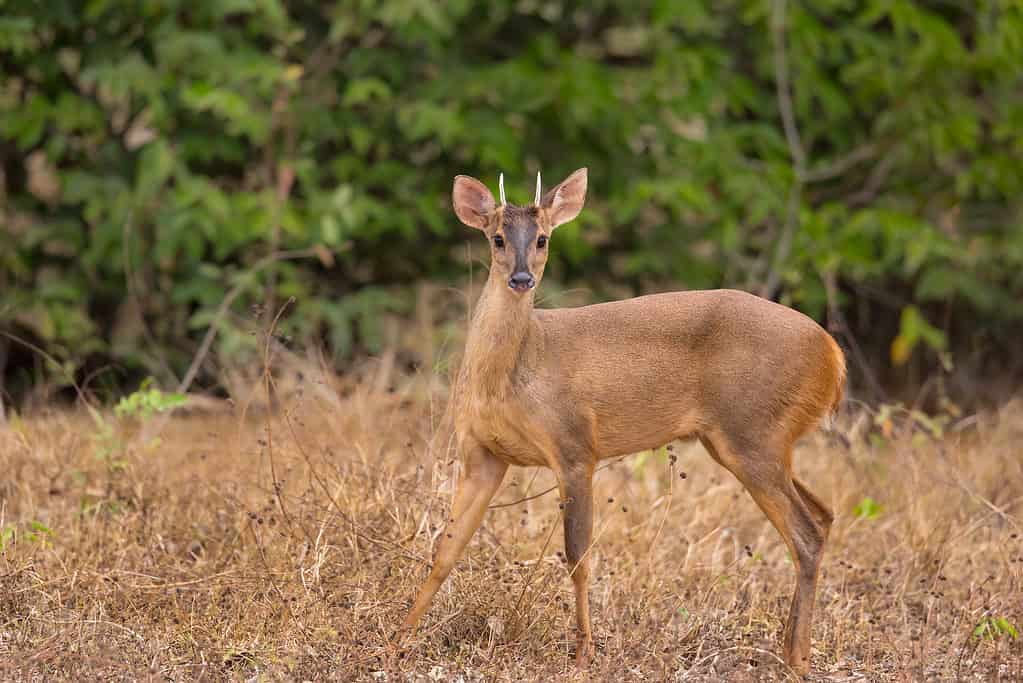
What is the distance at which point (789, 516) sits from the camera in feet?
15.9

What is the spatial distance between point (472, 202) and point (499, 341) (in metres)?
0.50

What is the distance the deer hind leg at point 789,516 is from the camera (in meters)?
4.78

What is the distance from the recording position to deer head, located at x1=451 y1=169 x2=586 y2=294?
4.53 m

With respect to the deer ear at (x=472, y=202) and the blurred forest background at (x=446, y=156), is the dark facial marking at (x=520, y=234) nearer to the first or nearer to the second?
the deer ear at (x=472, y=202)

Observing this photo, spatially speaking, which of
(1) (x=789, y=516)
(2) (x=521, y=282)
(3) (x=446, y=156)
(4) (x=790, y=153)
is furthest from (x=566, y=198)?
(4) (x=790, y=153)

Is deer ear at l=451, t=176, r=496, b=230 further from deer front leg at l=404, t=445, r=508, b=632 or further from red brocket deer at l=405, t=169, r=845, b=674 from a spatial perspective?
deer front leg at l=404, t=445, r=508, b=632

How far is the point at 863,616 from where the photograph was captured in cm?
541

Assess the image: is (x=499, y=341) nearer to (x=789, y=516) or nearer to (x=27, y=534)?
(x=789, y=516)

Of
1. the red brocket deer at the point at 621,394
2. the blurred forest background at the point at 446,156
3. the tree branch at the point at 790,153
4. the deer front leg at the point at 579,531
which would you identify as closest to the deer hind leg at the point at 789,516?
the red brocket deer at the point at 621,394

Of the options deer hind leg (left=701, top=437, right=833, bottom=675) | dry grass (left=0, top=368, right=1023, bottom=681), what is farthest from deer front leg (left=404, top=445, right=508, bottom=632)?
deer hind leg (left=701, top=437, right=833, bottom=675)

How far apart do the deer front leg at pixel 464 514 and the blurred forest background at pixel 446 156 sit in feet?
10.9

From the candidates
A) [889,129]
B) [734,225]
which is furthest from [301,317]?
[889,129]

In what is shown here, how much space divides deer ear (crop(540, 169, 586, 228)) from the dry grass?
98 cm

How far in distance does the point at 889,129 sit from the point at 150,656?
19.9 ft
